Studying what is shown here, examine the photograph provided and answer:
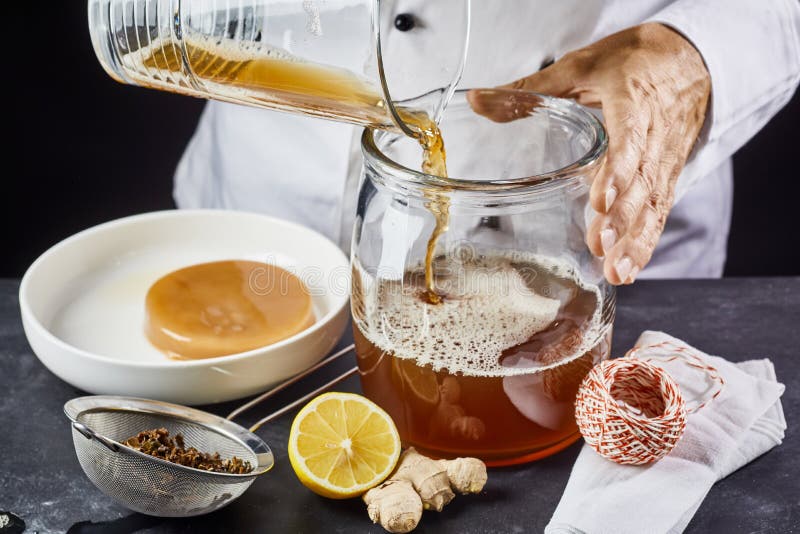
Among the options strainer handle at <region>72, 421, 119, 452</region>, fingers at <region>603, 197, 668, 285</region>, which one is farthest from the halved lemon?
fingers at <region>603, 197, 668, 285</region>

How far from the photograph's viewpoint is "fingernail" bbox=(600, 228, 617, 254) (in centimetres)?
96

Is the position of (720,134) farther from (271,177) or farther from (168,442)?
(168,442)

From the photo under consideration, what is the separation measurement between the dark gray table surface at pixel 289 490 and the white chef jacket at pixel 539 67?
363 mm

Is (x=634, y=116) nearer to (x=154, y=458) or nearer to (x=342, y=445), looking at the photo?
(x=342, y=445)

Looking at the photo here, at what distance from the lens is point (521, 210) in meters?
0.93

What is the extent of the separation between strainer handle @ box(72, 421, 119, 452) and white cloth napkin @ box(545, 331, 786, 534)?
16.6 inches

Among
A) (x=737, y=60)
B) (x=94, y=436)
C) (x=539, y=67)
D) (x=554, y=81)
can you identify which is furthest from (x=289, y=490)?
(x=737, y=60)

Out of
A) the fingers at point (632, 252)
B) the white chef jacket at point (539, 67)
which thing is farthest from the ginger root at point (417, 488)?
the white chef jacket at point (539, 67)

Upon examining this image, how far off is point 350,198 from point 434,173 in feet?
1.76

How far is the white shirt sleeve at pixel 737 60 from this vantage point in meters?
1.25

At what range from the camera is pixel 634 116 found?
105 cm

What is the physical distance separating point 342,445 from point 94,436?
0.24 metres

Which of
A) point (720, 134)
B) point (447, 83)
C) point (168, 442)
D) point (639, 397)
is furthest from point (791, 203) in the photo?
point (168, 442)

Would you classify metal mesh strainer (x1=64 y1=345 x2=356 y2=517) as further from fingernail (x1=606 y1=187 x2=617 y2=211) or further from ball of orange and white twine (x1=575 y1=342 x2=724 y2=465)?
fingernail (x1=606 y1=187 x2=617 y2=211)
